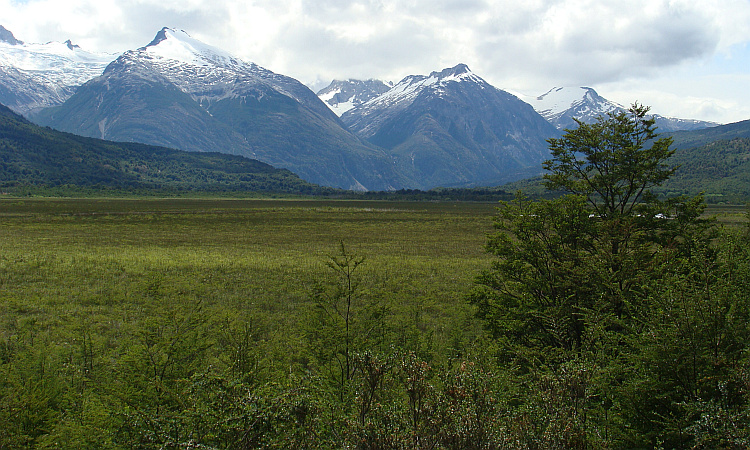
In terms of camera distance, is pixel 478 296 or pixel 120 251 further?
pixel 120 251

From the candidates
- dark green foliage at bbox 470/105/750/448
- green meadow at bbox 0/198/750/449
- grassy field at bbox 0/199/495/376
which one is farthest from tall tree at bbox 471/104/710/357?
grassy field at bbox 0/199/495/376

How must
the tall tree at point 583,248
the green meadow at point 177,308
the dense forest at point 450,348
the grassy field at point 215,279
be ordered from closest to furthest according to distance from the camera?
the dense forest at point 450,348, the green meadow at point 177,308, the tall tree at point 583,248, the grassy field at point 215,279

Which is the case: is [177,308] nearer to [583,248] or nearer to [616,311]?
[616,311]

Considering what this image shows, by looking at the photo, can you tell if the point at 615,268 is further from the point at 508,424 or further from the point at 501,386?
the point at 508,424

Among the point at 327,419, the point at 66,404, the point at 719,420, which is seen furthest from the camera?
the point at 66,404

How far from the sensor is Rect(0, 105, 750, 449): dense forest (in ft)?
23.1

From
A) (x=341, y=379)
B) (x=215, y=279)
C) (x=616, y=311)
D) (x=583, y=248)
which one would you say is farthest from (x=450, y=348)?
(x=215, y=279)

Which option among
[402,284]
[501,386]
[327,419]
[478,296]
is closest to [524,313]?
[478,296]

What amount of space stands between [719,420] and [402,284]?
79.4 feet

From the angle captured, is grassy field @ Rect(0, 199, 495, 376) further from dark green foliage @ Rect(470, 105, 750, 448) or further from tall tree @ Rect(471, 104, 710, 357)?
dark green foliage @ Rect(470, 105, 750, 448)

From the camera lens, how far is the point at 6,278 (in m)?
29.3

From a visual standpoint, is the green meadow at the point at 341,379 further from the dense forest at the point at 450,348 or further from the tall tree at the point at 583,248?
the tall tree at the point at 583,248

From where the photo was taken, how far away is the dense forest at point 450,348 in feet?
23.1

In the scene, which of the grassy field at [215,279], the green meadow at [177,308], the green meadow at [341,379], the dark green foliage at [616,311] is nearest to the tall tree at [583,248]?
the dark green foliage at [616,311]
